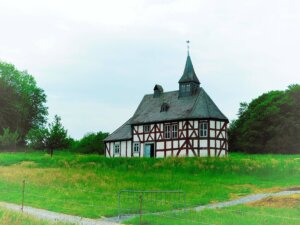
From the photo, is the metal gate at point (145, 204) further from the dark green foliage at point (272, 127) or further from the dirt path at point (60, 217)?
the dark green foliage at point (272, 127)

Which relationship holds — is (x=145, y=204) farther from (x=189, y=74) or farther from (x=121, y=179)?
(x=189, y=74)

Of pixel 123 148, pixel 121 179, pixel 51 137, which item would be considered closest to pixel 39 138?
pixel 51 137

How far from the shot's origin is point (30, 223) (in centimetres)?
1402

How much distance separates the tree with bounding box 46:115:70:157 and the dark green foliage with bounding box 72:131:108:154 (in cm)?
2255

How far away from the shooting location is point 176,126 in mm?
50500

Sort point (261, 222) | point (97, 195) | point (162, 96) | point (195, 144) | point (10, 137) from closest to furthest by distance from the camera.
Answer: point (261, 222) < point (97, 195) < point (195, 144) < point (162, 96) < point (10, 137)

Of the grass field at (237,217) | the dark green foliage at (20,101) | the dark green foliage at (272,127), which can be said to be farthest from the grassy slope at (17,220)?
the dark green foliage at (20,101)

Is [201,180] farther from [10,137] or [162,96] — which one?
[10,137]

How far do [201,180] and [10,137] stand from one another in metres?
35.0

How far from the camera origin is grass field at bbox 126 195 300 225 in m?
16.5

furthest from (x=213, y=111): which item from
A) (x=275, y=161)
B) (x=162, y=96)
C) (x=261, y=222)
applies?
(x=261, y=222)

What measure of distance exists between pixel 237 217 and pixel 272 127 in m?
51.8

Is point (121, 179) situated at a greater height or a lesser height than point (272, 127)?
lesser

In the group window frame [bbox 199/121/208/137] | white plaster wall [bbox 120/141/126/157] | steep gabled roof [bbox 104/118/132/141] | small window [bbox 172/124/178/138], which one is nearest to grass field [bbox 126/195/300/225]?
window frame [bbox 199/121/208/137]
